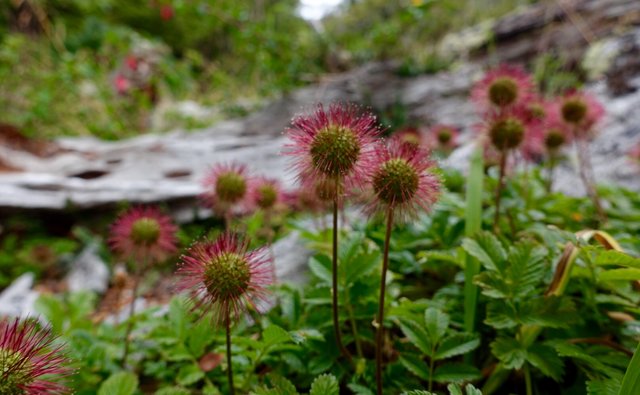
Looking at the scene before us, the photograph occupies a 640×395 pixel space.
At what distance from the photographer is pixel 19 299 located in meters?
2.81

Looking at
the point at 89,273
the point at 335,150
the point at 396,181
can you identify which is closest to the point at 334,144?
the point at 335,150

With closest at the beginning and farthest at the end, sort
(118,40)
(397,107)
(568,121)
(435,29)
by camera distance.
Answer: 1. (568,121)
2. (397,107)
3. (118,40)
4. (435,29)

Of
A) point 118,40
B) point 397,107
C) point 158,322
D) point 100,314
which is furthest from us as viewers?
point 118,40

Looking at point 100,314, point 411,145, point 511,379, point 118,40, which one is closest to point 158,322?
point 411,145

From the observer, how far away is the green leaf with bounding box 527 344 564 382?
3.22ft

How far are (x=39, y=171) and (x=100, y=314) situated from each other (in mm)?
2466

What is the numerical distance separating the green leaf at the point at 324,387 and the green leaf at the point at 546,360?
49 cm

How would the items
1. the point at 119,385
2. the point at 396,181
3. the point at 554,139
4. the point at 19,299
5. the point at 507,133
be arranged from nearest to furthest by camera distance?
the point at 396,181 → the point at 119,385 → the point at 507,133 → the point at 554,139 → the point at 19,299

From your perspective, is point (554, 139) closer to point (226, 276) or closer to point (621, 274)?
point (621, 274)

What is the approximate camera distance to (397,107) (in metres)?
5.06

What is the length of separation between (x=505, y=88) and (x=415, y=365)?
1313mm

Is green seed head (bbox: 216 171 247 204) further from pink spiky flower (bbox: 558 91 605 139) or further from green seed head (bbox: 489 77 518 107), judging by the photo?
pink spiky flower (bbox: 558 91 605 139)

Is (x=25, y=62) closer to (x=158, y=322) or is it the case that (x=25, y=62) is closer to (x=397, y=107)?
(x=397, y=107)

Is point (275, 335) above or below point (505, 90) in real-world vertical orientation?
below
